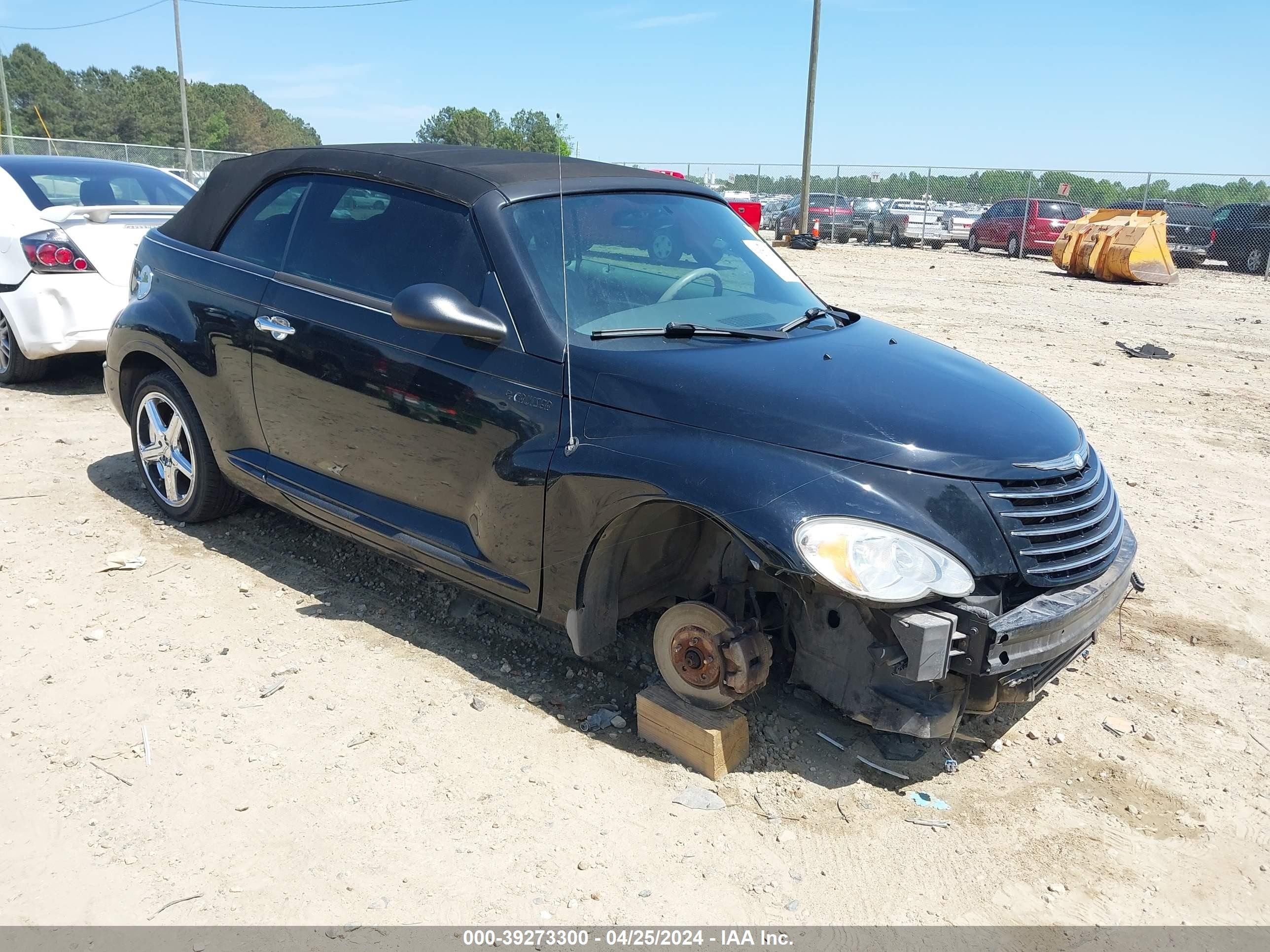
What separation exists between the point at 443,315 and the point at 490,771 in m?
1.50

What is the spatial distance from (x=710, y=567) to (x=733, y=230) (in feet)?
5.54

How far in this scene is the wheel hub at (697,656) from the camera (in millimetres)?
3131

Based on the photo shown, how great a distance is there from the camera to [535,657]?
3.88 meters

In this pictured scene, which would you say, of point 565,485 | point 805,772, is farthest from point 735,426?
point 805,772

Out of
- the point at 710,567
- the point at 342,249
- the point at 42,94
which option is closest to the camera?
the point at 710,567

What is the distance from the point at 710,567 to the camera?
11.0ft

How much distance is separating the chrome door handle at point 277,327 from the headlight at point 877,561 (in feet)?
7.79

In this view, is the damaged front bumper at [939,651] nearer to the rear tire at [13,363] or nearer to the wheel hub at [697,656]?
the wheel hub at [697,656]

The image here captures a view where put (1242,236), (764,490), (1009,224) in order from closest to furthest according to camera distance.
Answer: (764,490)
(1242,236)
(1009,224)

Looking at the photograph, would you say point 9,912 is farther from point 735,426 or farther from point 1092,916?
point 1092,916

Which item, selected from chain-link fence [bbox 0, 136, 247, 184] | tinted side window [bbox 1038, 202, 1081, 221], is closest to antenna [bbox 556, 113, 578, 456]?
tinted side window [bbox 1038, 202, 1081, 221]

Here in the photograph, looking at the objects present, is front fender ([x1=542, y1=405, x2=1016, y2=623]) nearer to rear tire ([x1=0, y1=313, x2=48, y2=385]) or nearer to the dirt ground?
the dirt ground

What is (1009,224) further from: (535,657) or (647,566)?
(647,566)
